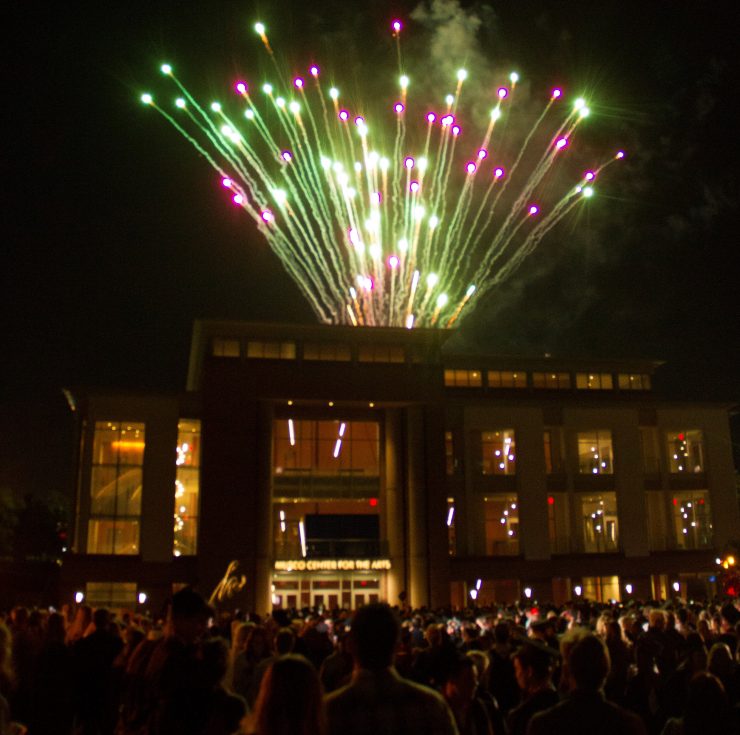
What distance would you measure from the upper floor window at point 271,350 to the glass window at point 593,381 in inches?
712

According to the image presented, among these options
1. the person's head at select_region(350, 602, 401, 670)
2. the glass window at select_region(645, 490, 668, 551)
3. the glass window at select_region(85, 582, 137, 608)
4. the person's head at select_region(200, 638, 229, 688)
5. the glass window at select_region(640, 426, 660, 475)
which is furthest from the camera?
the glass window at select_region(640, 426, 660, 475)

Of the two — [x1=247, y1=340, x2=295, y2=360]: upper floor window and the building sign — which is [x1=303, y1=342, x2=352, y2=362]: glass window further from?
the building sign

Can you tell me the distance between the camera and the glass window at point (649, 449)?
52344 millimetres

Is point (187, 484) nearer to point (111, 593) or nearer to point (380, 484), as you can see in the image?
point (111, 593)

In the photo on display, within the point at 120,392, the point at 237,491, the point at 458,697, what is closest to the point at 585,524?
the point at 237,491

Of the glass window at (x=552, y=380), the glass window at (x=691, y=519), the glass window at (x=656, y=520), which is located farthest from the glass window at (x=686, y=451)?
the glass window at (x=552, y=380)

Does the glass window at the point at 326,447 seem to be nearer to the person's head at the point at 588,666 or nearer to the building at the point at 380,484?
the building at the point at 380,484

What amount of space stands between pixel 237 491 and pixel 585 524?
19862 mm

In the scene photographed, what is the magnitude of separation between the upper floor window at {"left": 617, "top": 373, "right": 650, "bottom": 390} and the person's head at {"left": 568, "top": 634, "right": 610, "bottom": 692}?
5162 cm

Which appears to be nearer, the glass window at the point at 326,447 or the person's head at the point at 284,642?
the person's head at the point at 284,642

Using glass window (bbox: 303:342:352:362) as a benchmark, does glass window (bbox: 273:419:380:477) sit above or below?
below

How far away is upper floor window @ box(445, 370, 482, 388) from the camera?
172ft

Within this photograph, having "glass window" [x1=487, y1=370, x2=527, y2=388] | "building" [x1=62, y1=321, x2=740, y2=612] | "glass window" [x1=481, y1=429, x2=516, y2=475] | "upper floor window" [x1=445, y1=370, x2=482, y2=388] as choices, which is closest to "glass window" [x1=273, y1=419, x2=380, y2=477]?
"building" [x1=62, y1=321, x2=740, y2=612]

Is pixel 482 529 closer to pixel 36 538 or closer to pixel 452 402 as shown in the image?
pixel 452 402
